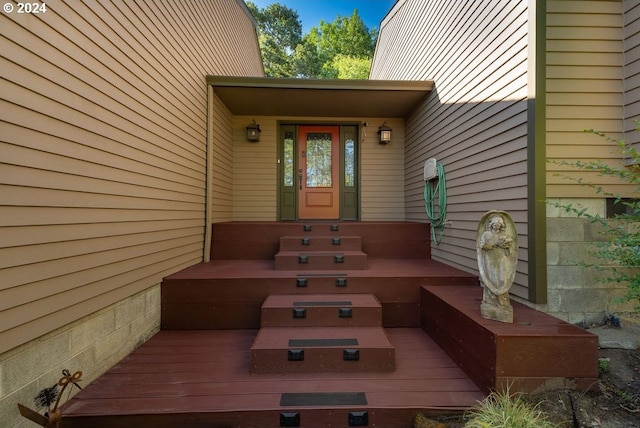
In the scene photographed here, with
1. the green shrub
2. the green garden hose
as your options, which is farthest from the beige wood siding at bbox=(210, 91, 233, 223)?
the green shrub

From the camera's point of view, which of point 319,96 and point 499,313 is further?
point 319,96

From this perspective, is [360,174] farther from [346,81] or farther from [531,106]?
[531,106]

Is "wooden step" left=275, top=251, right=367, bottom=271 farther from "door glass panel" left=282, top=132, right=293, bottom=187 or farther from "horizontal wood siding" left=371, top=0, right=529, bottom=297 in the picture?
"door glass panel" left=282, top=132, right=293, bottom=187

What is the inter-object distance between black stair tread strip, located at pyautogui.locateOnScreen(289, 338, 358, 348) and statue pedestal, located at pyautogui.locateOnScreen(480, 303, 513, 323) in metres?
0.93

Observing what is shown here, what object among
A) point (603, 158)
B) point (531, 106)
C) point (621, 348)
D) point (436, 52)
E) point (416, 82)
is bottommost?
point (621, 348)

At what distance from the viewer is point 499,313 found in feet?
6.46

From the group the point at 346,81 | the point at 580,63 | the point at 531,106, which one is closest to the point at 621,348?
the point at 531,106

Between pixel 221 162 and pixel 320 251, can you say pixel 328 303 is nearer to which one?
pixel 320 251

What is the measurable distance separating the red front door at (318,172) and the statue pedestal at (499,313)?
11.6 ft

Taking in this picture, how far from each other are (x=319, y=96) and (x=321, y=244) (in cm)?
220

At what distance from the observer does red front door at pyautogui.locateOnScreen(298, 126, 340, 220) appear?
17.7ft

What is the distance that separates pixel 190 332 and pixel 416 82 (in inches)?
159

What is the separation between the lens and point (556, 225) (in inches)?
87.0

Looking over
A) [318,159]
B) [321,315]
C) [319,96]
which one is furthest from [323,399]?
[318,159]
